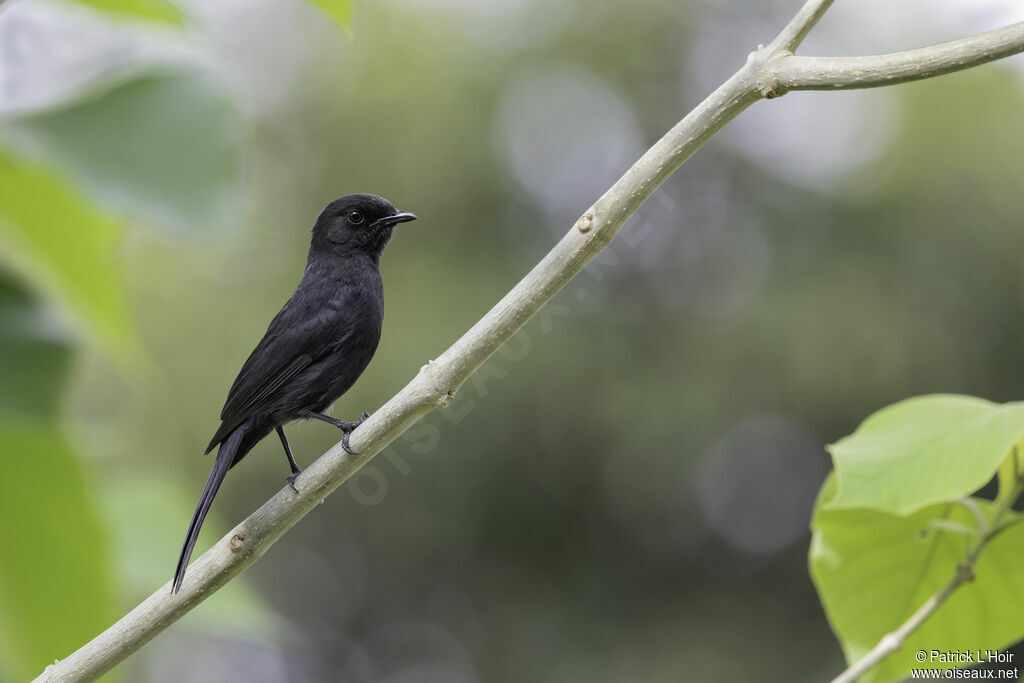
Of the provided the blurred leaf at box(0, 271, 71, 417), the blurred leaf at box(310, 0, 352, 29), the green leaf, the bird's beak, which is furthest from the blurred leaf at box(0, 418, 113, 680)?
the bird's beak

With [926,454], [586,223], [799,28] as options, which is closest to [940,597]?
[926,454]

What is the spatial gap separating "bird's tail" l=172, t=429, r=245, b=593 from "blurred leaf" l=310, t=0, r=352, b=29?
2.36ft

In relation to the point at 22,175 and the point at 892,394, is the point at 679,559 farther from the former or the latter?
the point at 22,175

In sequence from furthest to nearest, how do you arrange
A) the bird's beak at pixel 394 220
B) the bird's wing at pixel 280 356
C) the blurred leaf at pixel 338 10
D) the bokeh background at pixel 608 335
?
1. the bokeh background at pixel 608 335
2. the bird's beak at pixel 394 220
3. the bird's wing at pixel 280 356
4. the blurred leaf at pixel 338 10

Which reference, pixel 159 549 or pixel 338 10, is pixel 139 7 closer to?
pixel 338 10

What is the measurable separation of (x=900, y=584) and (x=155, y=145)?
123 centimetres

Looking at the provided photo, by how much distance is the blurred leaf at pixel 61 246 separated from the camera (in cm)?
124

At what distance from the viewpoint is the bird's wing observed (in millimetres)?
1846

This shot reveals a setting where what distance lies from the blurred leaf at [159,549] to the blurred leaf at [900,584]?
0.87 meters

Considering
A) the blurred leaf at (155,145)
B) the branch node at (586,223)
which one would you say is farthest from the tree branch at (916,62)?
the blurred leaf at (155,145)

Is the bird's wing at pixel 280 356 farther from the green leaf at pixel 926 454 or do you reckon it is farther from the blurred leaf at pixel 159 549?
the green leaf at pixel 926 454

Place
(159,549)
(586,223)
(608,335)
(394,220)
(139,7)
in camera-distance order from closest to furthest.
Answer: (586,223) → (139,7) → (159,549) → (394,220) → (608,335)

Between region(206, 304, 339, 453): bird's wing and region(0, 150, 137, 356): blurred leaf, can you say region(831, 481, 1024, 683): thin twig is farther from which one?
region(206, 304, 339, 453): bird's wing

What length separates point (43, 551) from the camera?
105 centimetres
